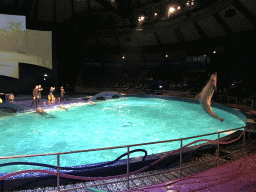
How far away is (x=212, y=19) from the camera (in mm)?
21016

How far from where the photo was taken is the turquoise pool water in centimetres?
630

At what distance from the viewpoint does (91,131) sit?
871 cm

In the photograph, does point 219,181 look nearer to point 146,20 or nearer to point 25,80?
point 25,80

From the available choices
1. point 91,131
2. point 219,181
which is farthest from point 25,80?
point 219,181

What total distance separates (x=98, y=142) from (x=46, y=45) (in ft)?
51.9

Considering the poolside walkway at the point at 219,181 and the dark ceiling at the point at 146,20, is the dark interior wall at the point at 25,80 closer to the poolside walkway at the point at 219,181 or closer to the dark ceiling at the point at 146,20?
the dark ceiling at the point at 146,20

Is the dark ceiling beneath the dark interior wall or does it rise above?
above

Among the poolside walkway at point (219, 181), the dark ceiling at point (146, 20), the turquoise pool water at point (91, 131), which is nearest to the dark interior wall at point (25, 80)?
the dark ceiling at point (146, 20)

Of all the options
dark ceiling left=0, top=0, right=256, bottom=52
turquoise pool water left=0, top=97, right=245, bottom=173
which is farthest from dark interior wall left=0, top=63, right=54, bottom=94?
turquoise pool water left=0, top=97, right=245, bottom=173

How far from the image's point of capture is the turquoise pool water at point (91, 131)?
20.7 feet

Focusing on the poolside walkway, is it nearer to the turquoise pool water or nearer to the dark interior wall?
the turquoise pool water

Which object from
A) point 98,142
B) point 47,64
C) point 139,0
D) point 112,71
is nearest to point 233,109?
point 98,142

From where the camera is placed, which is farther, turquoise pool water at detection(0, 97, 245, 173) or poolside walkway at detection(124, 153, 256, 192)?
turquoise pool water at detection(0, 97, 245, 173)

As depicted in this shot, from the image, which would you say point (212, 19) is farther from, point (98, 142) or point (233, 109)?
point (98, 142)
